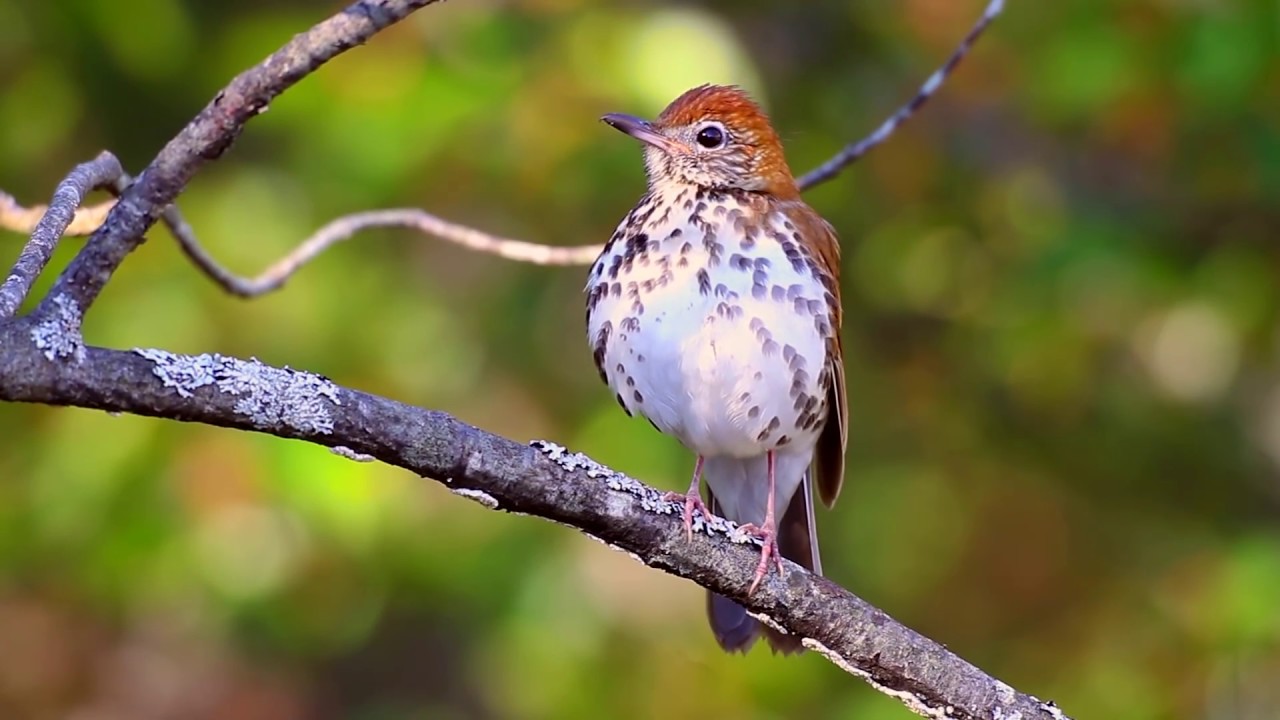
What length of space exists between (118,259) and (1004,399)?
148 inches

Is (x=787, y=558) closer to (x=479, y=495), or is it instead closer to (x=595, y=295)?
(x=595, y=295)

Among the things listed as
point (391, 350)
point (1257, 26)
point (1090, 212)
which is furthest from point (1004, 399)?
point (391, 350)

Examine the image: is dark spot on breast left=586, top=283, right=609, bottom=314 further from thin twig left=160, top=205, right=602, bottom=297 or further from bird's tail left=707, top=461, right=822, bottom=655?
bird's tail left=707, top=461, right=822, bottom=655

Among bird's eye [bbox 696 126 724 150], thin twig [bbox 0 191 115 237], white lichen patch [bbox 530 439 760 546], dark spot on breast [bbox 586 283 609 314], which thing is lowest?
white lichen patch [bbox 530 439 760 546]

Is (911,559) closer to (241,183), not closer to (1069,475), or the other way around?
(1069,475)

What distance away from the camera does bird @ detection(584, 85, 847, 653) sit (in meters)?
3.09

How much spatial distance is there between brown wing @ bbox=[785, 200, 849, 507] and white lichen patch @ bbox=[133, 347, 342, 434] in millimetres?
1452

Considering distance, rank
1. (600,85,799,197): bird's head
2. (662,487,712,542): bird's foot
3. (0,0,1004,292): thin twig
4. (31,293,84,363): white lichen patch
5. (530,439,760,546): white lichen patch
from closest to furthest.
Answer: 1. (31,293,84,363): white lichen patch
2. (530,439,760,546): white lichen patch
3. (662,487,712,542): bird's foot
4. (0,0,1004,292): thin twig
5. (600,85,799,197): bird's head

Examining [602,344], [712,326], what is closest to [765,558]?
[712,326]

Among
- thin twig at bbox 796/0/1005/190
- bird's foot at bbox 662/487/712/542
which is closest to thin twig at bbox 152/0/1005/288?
thin twig at bbox 796/0/1005/190

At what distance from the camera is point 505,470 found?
2.14 metres

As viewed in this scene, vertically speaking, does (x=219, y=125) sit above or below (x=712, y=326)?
below

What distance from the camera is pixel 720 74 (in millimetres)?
4145

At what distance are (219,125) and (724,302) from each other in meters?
1.12
